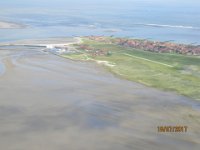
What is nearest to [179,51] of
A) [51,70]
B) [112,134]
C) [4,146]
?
[51,70]

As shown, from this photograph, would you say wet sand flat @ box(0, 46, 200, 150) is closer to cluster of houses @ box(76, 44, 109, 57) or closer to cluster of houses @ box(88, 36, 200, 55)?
cluster of houses @ box(76, 44, 109, 57)

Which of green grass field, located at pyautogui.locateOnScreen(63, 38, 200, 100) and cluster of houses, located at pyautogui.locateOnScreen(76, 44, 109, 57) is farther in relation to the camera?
cluster of houses, located at pyautogui.locateOnScreen(76, 44, 109, 57)

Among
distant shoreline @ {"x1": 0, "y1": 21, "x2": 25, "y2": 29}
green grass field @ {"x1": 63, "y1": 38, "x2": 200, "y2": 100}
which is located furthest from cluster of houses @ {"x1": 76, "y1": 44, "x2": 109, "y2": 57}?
distant shoreline @ {"x1": 0, "y1": 21, "x2": 25, "y2": 29}

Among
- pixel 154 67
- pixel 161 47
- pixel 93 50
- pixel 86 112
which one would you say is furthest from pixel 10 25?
pixel 86 112

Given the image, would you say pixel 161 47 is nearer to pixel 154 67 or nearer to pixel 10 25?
pixel 154 67

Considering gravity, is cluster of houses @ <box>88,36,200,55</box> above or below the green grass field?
above

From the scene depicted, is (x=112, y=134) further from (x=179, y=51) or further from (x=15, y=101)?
(x=179, y=51)

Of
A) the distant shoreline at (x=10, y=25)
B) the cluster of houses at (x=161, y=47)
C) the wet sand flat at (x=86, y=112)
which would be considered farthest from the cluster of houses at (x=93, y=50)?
→ the distant shoreline at (x=10, y=25)

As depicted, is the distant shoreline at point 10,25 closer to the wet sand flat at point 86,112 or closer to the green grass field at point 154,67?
the green grass field at point 154,67
